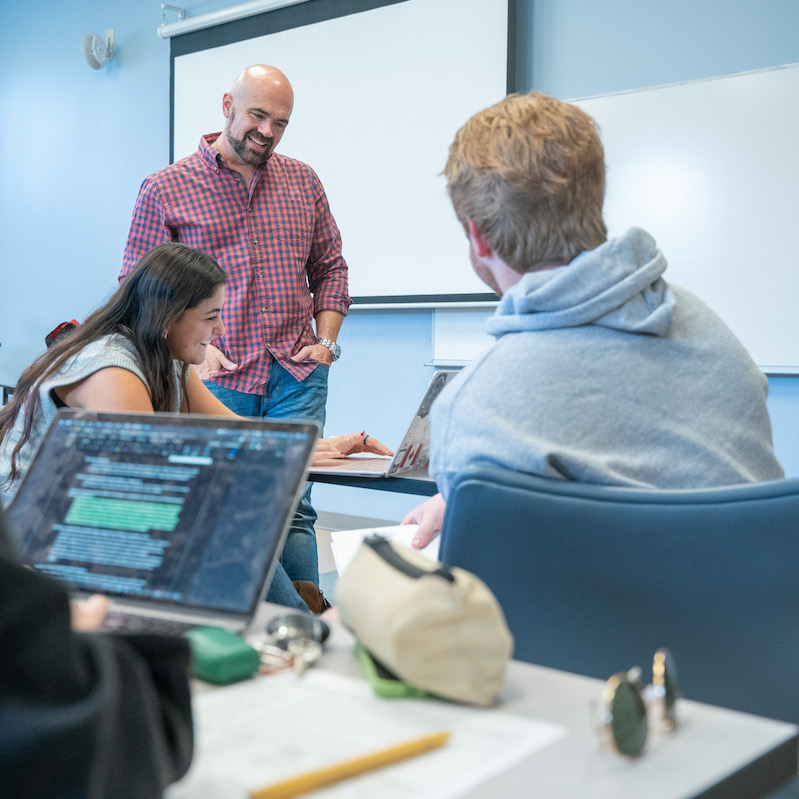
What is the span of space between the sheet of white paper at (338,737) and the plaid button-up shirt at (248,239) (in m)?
2.29

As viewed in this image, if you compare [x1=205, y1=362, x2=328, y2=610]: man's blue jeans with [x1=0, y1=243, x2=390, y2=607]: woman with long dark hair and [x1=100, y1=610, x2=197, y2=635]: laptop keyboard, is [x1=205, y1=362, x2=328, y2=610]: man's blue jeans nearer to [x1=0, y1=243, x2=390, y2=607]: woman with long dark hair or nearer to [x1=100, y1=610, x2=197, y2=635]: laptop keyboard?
[x1=0, y1=243, x2=390, y2=607]: woman with long dark hair

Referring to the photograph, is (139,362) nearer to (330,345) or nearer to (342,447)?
(342,447)

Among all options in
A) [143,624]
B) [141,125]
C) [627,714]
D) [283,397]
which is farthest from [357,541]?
[141,125]

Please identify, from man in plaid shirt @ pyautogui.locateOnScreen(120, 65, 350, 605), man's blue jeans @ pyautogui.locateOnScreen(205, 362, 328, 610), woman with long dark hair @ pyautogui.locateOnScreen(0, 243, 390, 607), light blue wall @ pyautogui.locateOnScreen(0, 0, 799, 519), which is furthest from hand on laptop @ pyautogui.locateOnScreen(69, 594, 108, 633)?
light blue wall @ pyautogui.locateOnScreen(0, 0, 799, 519)

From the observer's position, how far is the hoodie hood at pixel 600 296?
1028 mm

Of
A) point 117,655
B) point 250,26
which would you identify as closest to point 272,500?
point 117,655

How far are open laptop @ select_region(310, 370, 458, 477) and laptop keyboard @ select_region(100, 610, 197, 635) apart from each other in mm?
1056

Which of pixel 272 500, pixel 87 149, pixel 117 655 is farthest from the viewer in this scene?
pixel 87 149

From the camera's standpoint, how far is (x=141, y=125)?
17.0 feet

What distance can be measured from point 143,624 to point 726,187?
3088mm

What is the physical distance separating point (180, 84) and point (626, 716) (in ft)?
16.3

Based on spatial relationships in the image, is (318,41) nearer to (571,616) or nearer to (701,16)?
(701,16)

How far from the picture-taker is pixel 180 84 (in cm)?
491

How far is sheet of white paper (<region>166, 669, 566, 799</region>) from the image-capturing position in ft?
1.49
